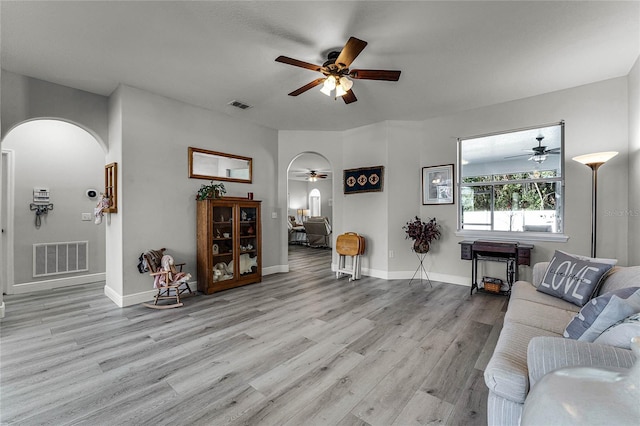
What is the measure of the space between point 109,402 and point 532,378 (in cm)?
234

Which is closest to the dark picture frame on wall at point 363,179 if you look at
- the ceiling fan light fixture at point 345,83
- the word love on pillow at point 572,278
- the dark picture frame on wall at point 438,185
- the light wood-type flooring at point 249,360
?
the dark picture frame on wall at point 438,185

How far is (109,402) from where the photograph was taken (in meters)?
1.73

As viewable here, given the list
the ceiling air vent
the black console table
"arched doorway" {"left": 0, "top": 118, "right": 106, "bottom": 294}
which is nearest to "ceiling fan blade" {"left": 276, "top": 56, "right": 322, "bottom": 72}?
the ceiling air vent

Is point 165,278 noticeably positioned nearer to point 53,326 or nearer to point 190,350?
point 53,326

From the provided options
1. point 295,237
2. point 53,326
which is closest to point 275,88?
point 53,326

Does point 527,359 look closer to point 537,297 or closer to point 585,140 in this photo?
point 537,297

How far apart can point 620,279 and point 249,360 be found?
2769 millimetres

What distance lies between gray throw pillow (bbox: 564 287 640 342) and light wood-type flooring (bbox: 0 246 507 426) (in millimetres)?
703

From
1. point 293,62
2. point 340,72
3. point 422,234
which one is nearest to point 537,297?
point 422,234

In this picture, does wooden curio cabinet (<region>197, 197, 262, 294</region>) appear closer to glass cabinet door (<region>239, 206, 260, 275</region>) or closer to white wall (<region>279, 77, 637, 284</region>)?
glass cabinet door (<region>239, 206, 260, 275</region>)

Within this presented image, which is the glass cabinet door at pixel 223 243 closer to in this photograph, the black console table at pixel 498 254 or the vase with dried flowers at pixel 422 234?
the vase with dried flowers at pixel 422 234

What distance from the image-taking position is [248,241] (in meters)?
4.64

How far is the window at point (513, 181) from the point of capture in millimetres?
3799

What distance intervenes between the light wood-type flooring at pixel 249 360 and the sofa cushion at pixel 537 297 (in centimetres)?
45
